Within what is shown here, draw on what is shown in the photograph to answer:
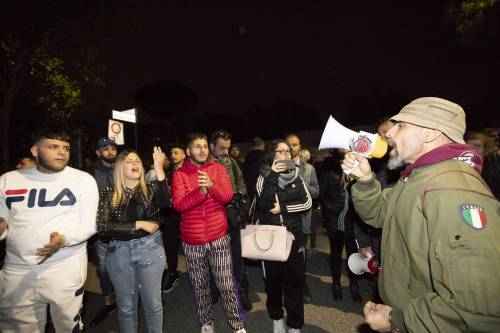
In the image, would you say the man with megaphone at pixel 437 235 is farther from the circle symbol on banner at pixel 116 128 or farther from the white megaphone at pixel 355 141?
the circle symbol on banner at pixel 116 128

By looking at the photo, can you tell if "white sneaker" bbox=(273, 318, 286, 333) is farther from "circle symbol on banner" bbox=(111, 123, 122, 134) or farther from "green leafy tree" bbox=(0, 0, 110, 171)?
"green leafy tree" bbox=(0, 0, 110, 171)

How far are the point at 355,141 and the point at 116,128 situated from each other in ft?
25.3

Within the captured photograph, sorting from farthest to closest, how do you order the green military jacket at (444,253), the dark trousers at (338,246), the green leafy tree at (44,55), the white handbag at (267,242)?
the green leafy tree at (44,55)
the dark trousers at (338,246)
the white handbag at (267,242)
the green military jacket at (444,253)

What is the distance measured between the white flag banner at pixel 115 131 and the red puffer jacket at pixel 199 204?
5.40 m

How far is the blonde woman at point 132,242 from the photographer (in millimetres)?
→ 3107

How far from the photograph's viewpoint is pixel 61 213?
9.25ft

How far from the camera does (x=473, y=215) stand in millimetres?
1330

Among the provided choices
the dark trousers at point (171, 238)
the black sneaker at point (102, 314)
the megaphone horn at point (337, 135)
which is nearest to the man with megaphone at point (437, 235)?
the megaphone horn at point (337, 135)

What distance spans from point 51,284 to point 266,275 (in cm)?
202

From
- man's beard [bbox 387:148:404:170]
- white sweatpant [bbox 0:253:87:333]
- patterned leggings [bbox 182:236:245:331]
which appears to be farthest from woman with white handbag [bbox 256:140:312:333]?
white sweatpant [bbox 0:253:87:333]

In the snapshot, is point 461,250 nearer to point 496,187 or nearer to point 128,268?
point 128,268

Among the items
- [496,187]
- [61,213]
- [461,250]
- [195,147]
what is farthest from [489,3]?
[61,213]

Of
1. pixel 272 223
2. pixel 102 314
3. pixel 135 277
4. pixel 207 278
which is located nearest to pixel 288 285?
pixel 272 223

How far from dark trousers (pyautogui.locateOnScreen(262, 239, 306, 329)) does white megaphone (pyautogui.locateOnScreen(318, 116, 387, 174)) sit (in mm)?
1491
